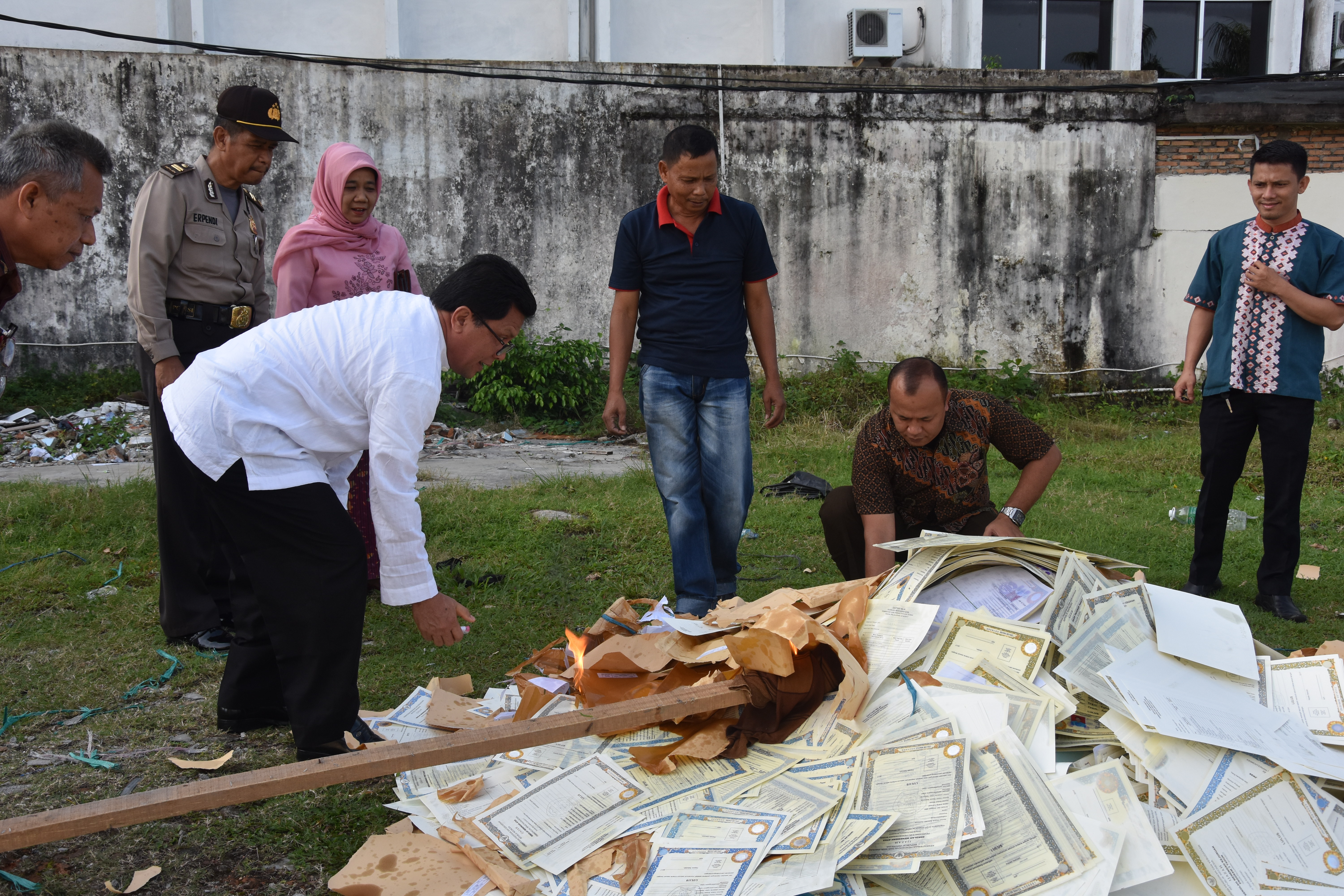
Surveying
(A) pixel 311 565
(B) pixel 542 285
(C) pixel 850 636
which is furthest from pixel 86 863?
(B) pixel 542 285

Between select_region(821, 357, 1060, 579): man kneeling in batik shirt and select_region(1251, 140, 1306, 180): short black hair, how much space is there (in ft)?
4.98

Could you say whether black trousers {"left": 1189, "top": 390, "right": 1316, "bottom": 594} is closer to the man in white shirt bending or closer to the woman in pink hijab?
the man in white shirt bending

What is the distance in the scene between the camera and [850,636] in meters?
2.52

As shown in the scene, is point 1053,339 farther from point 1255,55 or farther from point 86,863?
point 86,863

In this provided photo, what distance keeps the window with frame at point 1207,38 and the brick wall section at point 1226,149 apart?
1447 mm

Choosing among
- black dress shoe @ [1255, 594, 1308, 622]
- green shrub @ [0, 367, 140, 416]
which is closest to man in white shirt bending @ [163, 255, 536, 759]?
black dress shoe @ [1255, 594, 1308, 622]

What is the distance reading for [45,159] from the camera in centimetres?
213

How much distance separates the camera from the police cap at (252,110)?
11.4ft

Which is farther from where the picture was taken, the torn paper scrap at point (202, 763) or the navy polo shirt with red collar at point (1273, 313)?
the navy polo shirt with red collar at point (1273, 313)

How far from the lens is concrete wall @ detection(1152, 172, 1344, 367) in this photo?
31.9 ft

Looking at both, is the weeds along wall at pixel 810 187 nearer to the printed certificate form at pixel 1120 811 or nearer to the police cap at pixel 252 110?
the police cap at pixel 252 110

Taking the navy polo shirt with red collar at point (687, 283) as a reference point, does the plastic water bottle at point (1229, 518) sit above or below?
below

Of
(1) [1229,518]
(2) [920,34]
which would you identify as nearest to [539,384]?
(1) [1229,518]

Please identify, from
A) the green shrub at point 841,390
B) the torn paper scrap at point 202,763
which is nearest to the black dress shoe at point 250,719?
the torn paper scrap at point 202,763
